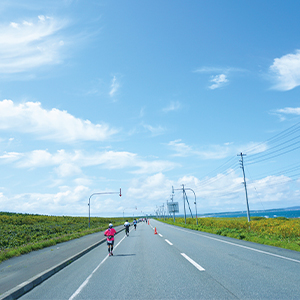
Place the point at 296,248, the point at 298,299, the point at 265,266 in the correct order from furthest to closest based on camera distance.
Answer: the point at 296,248 < the point at 265,266 < the point at 298,299

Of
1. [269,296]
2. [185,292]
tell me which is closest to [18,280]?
[185,292]

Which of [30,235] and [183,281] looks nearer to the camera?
[183,281]

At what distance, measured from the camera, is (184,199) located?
212ft

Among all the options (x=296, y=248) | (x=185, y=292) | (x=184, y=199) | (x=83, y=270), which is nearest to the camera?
(x=185, y=292)

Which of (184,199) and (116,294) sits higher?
(184,199)

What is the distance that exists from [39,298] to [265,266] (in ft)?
23.0

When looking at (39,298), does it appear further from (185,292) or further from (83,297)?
(185,292)

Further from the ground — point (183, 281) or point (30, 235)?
point (183, 281)

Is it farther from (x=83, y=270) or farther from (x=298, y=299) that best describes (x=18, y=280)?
(x=298, y=299)

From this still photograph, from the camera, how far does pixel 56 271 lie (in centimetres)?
986

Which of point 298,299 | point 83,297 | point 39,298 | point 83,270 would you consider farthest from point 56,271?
point 298,299

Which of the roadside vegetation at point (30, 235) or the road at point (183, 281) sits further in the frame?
the roadside vegetation at point (30, 235)

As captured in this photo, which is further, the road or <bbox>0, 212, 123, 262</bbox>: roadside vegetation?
<bbox>0, 212, 123, 262</bbox>: roadside vegetation

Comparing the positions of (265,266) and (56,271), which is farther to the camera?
(56,271)
